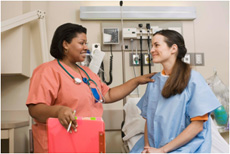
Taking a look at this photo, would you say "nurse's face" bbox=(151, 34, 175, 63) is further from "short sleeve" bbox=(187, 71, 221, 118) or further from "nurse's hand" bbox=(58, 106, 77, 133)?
"nurse's hand" bbox=(58, 106, 77, 133)

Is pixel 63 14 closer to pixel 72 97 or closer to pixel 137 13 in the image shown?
pixel 137 13

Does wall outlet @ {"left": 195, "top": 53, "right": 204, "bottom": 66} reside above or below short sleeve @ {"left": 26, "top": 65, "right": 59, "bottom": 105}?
above

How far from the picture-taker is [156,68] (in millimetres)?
2457

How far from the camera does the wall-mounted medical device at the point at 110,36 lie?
7.70 ft

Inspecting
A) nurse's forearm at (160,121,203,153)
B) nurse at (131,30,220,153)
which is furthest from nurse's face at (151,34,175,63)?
nurse's forearm at (160,121,203,153)

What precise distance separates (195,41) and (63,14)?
4.54 ft

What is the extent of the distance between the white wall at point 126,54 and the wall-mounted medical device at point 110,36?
91 mm

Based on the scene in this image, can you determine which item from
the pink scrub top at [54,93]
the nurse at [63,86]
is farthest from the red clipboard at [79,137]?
the pink scrub top at [54,93]

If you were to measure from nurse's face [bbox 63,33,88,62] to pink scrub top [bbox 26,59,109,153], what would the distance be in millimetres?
121

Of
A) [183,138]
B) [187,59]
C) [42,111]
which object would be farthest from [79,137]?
[187,59]

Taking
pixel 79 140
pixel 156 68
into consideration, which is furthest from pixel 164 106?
pixel 156 68

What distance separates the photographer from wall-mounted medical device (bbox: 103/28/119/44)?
2.35m

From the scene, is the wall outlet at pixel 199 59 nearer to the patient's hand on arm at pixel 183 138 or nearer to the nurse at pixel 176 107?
the nurse at pixel 176 107

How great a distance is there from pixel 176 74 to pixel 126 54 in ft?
3.43
